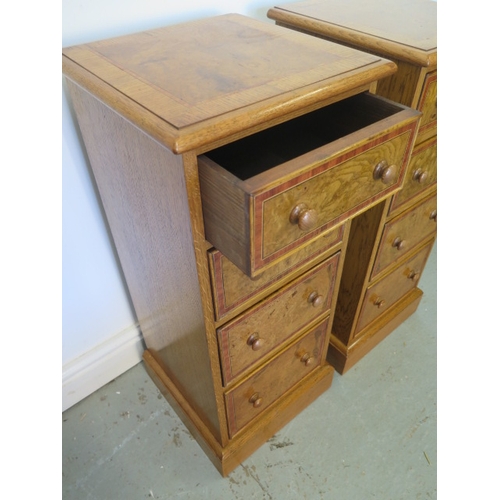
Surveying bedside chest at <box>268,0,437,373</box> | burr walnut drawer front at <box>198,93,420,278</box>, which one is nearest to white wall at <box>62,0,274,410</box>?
bedside chest at <box>268,0,437,373</box>

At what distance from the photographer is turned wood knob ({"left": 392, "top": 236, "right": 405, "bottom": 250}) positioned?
42.8 inches

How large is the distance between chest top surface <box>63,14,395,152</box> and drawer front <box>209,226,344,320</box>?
21cm

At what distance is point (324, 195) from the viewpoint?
22.7 inches

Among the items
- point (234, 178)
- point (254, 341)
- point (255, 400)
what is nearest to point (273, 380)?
point (255, 400)

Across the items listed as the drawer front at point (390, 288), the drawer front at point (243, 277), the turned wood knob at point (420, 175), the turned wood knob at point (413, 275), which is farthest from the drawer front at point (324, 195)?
the turned wood knob at point (413, 275)

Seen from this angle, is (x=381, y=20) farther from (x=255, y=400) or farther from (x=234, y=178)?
(x=255, y=400)

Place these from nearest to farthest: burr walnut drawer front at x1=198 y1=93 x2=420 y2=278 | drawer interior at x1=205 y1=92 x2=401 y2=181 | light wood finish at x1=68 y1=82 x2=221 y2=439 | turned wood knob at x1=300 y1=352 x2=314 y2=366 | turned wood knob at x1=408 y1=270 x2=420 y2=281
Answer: burr walnut drawer front at x1=198 y1=93 x2=420 y2=278 → light wood finish at x1=68 y1=82 x2=221 y2=439 → drawer interior at x1=205 y1=92 x2=401 y2=181 → turned wood knob at x1=300 y1=352 x2=314 y2=366 → turned wood knob at x1=408 y1=270 x2=420 y2=281

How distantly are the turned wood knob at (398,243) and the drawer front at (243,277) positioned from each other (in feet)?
1.01

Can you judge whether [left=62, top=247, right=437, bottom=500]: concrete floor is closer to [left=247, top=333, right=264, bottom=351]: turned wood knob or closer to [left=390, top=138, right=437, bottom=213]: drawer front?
[left=247, top=333, right=264, bottom=351]: turned wood knob

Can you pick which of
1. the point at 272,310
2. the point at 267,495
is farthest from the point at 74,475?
the point at 272,310

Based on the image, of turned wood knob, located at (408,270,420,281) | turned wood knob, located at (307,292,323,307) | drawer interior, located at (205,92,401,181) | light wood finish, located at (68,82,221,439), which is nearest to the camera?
light wood finish, located at (68,82,221,439)

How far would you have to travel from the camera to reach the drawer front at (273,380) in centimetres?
93

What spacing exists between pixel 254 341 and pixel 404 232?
21.0 inches

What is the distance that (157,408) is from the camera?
4.02 ft
